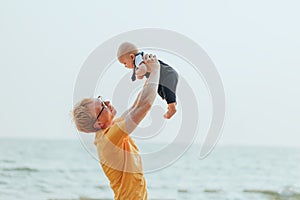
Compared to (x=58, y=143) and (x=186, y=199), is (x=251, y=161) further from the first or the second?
(x=186, y=199)

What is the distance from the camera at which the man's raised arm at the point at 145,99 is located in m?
3.01

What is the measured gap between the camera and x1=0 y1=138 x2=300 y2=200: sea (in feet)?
34.3

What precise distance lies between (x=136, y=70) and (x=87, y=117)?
0.36 metres

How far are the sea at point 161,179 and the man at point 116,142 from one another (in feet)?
14.4

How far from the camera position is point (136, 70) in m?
3.20

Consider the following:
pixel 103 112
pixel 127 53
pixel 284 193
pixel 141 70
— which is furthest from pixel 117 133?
pixel 284 193

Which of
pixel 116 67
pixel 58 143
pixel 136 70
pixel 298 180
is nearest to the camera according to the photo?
pixel 136 70

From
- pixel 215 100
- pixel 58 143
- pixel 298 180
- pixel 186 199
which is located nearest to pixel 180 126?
pixel 215 100

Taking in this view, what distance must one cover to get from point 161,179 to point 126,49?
399 inches

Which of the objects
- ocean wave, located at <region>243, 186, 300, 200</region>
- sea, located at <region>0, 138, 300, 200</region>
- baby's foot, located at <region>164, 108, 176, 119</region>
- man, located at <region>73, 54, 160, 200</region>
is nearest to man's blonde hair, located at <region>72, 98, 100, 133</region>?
man, located at <region>73, 54, 160, 200</region>

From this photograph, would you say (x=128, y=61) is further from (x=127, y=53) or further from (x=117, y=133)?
(x=117, y=133)

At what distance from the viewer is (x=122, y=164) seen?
10.8 feet

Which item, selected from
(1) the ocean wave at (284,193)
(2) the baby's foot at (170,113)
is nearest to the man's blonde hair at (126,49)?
(2) the baby's foot at (170,113)

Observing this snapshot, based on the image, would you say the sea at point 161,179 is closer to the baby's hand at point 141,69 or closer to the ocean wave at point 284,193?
the ocean wave at point 284,193
